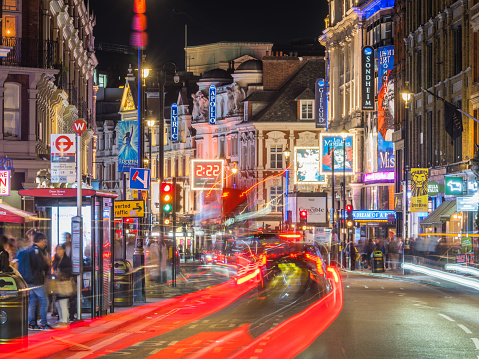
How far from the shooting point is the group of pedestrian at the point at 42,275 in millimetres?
18391

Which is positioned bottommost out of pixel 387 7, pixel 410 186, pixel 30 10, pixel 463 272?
pixel 463 272

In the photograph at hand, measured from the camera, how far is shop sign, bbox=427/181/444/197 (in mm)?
49844

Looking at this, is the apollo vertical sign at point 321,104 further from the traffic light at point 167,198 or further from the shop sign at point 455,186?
the traffic light at point 167,198

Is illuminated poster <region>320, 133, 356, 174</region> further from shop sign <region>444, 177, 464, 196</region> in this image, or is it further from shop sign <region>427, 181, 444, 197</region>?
shop sign <region>444, 177, 464, 196</region>

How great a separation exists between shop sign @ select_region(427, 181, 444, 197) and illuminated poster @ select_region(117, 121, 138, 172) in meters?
23.0

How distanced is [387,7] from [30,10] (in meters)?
33.8

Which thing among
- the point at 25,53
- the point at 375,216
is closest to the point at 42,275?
the point at 25,53

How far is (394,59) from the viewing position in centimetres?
6525

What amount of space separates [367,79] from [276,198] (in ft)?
78.3

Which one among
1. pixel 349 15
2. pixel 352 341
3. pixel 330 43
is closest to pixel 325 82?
pixel 330 43

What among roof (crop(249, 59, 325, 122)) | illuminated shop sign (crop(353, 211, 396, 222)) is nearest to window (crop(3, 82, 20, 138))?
illuminated shop sign (crop(353, 211, 396, 222))

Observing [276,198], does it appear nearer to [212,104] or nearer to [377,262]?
[212,104]

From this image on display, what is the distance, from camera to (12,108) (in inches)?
1564

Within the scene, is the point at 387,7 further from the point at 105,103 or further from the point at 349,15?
the point at 105,103
